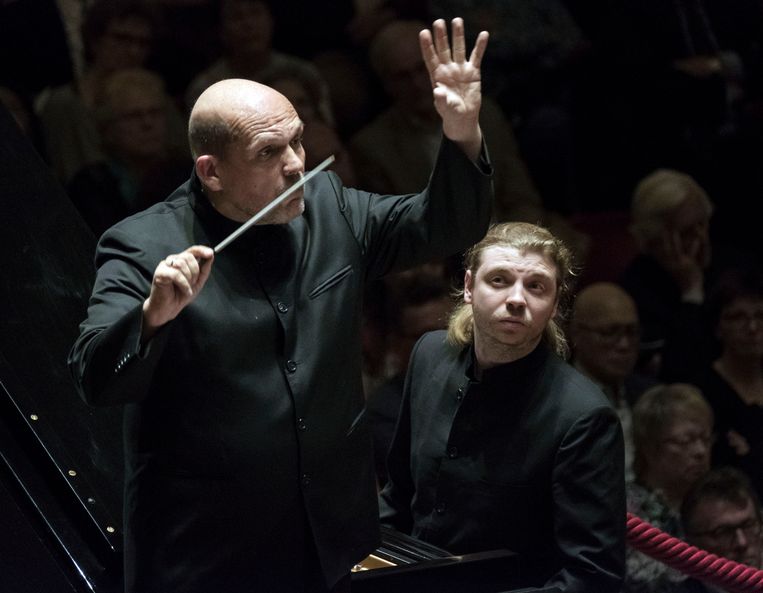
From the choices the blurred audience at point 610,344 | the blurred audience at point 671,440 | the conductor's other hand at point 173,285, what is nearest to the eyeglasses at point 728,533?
the blurred audience at point 671,440

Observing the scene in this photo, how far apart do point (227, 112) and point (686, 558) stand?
5.18ft

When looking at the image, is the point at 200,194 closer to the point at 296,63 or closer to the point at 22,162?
the point at 22,162

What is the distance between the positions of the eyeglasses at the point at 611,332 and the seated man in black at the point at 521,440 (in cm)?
173

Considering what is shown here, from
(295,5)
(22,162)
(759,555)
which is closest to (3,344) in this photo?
(22,162)

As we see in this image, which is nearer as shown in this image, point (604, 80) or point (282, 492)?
point (282, 492)

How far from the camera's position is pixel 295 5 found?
557 centimetres

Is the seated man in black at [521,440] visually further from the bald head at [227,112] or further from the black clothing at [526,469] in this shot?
the bald head at [227,112]

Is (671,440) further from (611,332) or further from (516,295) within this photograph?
(516,295)

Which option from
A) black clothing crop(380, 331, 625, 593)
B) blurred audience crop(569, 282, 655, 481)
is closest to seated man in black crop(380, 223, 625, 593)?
black clothing crop(380, 331, 625, 593)

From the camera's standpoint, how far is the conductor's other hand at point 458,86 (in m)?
2.36

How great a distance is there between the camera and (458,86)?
2.37 meters

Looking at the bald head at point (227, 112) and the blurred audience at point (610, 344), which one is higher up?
the bald head at point (227, 112)

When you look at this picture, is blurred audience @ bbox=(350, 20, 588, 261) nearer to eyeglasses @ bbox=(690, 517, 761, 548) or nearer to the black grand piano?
eyeglasses @ bbox=(690, 517, 761, 548)

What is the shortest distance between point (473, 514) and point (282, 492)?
60cm
